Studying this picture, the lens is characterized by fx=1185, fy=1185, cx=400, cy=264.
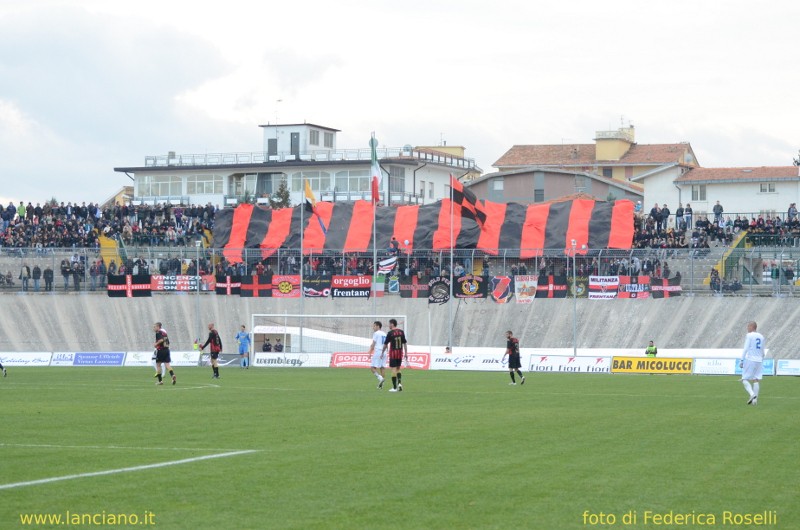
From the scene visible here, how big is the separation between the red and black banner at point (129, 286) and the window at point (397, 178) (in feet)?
135

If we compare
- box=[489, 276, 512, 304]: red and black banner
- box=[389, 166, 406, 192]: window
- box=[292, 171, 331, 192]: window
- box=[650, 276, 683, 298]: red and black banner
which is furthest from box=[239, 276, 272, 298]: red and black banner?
box=[292, 171, 331, 192]: window

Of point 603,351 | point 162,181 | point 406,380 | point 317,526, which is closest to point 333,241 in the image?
point 603,351

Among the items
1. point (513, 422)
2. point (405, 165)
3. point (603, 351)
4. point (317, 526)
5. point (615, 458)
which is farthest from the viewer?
point (405, 165)

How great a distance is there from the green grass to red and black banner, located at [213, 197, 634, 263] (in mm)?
35553

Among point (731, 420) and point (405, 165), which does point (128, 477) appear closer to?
point (731, 420)

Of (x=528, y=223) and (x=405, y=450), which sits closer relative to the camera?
(x=405, y=450)

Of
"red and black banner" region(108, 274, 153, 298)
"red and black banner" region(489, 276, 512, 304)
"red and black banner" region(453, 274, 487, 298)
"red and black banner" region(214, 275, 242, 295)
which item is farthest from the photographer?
"red and black banner" region(108, 274, 153, 298)

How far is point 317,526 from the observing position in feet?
36.1

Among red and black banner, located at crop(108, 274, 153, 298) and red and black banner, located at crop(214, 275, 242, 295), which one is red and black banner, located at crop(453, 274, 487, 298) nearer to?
red and black banner, located at crop(214, 275, 242, 295)

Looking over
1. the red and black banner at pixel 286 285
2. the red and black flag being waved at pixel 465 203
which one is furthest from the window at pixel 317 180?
the red and black flag being waved at pixel 465 203

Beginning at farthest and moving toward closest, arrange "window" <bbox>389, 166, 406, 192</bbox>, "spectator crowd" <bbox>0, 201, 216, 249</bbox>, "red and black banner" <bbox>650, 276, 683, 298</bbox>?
1. "window" <bbox>389, 166, 406, 192</bbox>
2. "spectator crowd" <bbox>0, 201, 216, 249</bbox>
3. "red and black banner" <bbox>650, 276, 683, 298</bbox>

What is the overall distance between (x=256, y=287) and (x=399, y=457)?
48.6 m

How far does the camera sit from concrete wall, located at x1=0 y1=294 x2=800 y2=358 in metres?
58.2

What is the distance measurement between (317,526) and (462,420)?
11559mm
